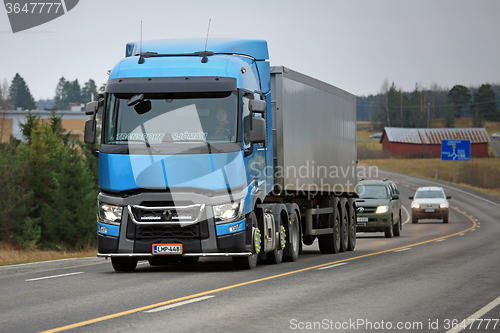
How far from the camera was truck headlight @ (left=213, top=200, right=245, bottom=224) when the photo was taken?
12.5m

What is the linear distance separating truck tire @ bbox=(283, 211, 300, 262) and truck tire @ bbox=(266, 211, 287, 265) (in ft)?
0.87

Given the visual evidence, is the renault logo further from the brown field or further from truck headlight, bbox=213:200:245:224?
the brown field

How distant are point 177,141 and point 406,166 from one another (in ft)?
334

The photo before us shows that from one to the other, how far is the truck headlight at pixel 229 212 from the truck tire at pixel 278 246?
2074 millimetres

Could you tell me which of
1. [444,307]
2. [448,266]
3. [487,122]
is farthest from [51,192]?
[487,122]

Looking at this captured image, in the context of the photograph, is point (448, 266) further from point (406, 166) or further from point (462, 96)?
point (462, 96)

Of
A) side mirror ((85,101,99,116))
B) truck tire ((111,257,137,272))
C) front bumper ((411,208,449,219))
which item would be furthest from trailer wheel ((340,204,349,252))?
front bumper ((411,208,449,219))

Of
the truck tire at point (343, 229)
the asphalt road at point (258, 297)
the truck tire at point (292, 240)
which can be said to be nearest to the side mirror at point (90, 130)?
the asphalt road at point (258, 297)

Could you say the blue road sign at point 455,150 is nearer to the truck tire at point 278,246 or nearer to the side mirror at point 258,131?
the truck tire at point 278,246

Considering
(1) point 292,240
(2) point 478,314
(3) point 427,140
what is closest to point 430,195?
(1) point 292,240

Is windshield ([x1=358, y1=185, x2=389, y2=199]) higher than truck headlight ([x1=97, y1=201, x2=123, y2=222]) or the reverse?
the reverse

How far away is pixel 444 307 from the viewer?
29.5 feet

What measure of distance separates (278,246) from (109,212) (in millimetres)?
3727

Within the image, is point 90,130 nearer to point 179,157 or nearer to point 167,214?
point 179,157
